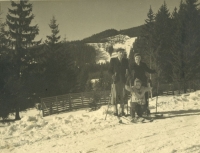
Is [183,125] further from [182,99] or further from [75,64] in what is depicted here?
[75,64]

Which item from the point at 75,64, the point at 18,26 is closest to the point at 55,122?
the point at 18,26

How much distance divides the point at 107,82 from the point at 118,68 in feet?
65.0

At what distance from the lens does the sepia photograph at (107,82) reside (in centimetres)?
489

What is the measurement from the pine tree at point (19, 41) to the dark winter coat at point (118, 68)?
9.70m

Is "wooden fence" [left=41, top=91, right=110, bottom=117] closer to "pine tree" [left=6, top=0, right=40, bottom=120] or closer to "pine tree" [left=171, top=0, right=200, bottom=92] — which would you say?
"pine tree" [left=6, top=0, right=40, bottom=120]

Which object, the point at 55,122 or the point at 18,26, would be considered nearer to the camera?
the point at 55,122

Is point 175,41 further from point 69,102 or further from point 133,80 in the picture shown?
point 69,102

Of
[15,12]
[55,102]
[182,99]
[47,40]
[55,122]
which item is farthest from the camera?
[47,40]

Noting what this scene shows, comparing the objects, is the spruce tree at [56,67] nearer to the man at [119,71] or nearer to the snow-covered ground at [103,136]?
the man at [119,71]

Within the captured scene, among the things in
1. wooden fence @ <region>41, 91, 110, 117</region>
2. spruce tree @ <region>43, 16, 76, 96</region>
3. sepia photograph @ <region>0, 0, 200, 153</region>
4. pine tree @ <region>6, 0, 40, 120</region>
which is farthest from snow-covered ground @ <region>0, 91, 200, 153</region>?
spruce tree @ <region>43, 16, 76, 96</region>

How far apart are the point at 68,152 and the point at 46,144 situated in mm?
690

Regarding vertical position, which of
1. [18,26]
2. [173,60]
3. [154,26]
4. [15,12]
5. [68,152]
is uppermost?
[15,12]

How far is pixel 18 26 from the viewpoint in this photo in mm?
18531

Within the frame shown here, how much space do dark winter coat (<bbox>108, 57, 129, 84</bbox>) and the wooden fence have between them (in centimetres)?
882
